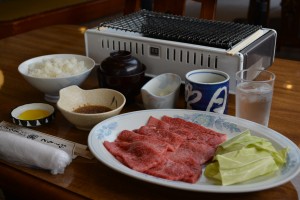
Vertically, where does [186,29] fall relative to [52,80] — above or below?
above

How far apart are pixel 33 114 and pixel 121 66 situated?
0.88 feet

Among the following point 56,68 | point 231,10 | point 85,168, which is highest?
point 56,68

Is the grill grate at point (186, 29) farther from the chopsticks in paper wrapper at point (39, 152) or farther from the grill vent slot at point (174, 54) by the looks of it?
the chopsticks in paper wrapper at point (39, 152)

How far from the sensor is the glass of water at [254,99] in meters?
0.98

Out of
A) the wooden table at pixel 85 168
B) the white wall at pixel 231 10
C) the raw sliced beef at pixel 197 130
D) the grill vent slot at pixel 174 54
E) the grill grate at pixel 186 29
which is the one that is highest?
the grill grate at pixel 186 29

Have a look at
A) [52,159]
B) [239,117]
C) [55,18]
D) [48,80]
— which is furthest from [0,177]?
[55,18]

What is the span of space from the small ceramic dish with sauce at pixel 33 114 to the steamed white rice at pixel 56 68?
99mm

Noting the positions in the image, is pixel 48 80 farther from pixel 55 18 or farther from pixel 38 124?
pixel 55 18

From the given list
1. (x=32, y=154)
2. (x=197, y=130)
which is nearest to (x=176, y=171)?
(x=197, y=130)

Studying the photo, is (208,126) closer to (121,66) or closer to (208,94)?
(208,94)

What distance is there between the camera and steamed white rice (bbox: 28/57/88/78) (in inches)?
45.3

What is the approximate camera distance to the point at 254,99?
3.24ft

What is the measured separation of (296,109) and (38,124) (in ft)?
2.27

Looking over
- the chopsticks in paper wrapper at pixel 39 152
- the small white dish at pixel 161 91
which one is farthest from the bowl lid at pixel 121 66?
the chopsticks in paper wrapper at pixel 39 152
